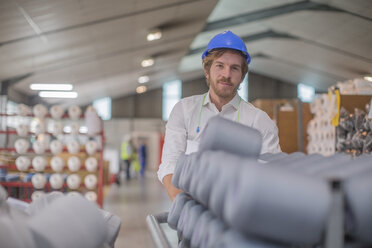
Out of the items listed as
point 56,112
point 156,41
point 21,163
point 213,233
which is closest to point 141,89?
point 156,41

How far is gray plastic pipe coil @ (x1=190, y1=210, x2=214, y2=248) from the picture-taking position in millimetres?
1477

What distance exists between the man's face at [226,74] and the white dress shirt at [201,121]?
0.37 ft

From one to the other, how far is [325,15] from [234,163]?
14988mm

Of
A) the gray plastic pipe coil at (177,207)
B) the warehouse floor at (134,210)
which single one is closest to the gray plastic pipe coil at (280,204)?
the gray plastic pipe coil at (177,207)

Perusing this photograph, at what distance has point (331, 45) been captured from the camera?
17.9 metres

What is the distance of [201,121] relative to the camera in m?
2.74

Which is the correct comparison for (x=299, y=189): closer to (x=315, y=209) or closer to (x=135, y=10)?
(x=315, y=209)

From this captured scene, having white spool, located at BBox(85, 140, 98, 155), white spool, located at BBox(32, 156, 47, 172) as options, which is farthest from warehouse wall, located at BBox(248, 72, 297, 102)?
white spool, located at BBox(32, 156, 47, 172)

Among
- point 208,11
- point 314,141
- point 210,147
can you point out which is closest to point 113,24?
point 208,11

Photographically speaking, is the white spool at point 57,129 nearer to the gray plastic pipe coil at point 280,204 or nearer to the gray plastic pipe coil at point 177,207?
the gray plastic pipe coil at point 177,207

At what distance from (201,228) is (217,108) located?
1.30 meters

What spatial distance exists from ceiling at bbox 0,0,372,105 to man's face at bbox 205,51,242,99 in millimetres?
7848

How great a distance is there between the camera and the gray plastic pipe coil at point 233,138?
1460 millimetres

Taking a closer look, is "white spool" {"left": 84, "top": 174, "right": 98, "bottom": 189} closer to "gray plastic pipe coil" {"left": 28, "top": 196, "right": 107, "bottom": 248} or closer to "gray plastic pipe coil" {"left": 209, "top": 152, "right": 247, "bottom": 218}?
"gray plastic pipe coil" {"left": 28, "top": 196, "right": 107, "bottom": 248}
